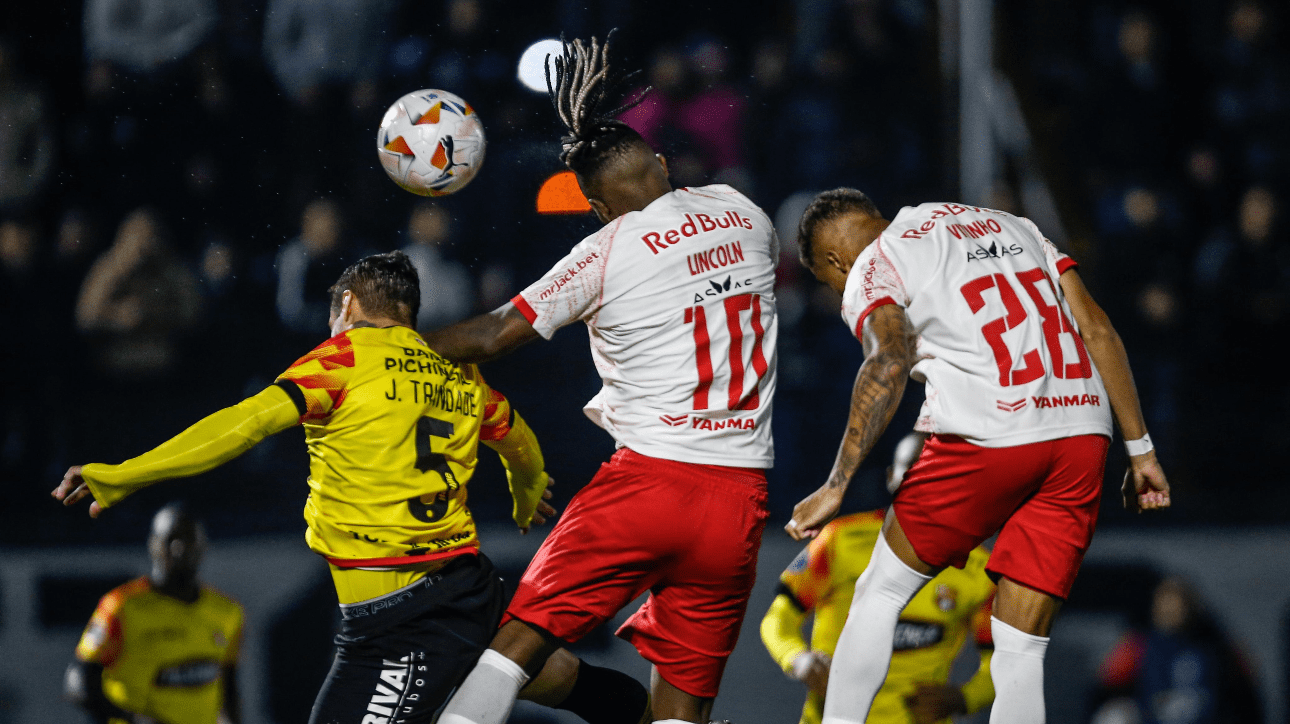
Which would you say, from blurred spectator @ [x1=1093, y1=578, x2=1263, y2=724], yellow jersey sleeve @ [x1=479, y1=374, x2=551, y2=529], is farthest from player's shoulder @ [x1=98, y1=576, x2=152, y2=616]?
blurred spectator @ [x1=1093, y1=578, x2=1263, y2=724]

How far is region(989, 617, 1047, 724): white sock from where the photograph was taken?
308 cm

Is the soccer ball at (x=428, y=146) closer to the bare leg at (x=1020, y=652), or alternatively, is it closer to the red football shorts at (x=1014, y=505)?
the red football shorts at (x=1014, y=505)

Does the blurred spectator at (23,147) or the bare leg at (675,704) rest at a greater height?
the blurred spectator at (23,147)

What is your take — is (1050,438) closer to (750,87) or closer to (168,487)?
(750,87)

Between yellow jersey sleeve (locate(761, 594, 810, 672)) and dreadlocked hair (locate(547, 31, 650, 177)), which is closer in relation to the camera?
dreadlocked hair (locate(547, 31, 650, 177))

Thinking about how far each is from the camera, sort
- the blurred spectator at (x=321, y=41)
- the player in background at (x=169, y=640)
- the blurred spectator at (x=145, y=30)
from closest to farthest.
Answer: the player in background at (x=169, y=640) < the blurred spectator at (x=321, y=41) < the blurred spectator at (x=145, y=30)

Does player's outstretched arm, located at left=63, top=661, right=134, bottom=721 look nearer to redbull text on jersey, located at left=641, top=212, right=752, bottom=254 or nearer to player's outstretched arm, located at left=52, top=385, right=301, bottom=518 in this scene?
player's outstretched arm, located at left=52, top=385, right=301, bottom=518

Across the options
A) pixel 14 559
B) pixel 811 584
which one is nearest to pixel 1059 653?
pixel 811 584

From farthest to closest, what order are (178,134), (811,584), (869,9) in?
(869,9)
(178,134)
(811,584)

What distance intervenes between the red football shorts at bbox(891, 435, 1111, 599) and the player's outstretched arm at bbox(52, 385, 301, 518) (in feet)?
5.48

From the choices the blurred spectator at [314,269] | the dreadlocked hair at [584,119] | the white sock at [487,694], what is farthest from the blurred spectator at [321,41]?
the white sock at [487,694]

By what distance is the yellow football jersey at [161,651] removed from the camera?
17.4 ft

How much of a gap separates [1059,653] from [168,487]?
447 cm

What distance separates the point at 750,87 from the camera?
638cm
